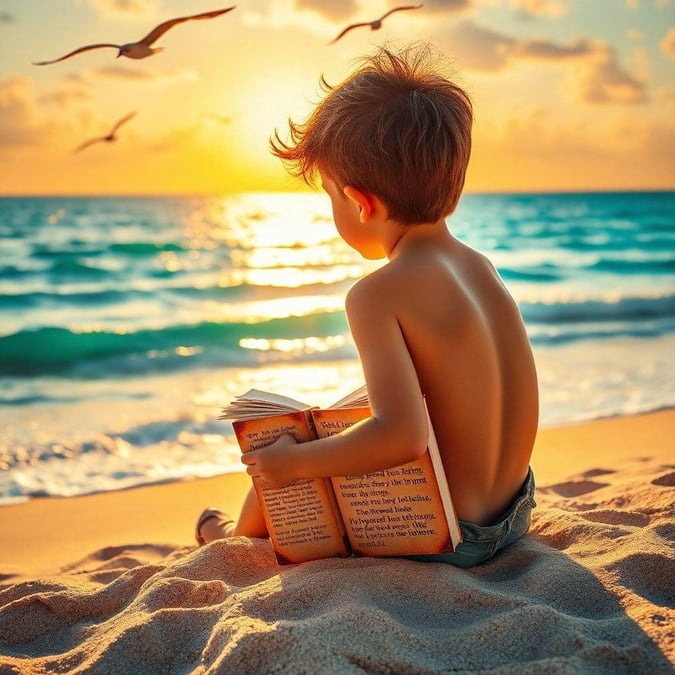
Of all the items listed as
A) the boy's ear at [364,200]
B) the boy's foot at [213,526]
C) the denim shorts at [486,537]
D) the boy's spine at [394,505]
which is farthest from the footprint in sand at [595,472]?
the boy's ear at [364,200]

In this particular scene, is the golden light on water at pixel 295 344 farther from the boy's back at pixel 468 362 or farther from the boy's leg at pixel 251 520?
the boy's back at pixel 468 362

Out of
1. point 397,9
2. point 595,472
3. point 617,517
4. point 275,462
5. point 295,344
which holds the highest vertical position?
point 397,9

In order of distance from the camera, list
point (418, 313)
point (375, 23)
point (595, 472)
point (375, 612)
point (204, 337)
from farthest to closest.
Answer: point (204, 337), point (595, 472), point (375, 23), point (418, 313), point (375, 612)

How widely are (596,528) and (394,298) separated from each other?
3.10 feet

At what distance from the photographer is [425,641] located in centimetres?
168

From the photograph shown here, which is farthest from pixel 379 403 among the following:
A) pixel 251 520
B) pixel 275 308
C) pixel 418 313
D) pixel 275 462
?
pixel 275 308

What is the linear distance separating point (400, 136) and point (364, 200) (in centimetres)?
17

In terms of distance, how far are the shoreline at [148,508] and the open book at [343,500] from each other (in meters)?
0.97

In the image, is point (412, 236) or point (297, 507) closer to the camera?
point (412, 236)

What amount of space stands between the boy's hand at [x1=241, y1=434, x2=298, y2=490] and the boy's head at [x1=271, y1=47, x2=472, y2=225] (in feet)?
1.95

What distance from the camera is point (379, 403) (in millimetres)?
1857

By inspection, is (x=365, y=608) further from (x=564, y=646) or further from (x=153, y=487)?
(x=153, y=487)

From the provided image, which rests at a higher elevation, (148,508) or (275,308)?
(275,308)

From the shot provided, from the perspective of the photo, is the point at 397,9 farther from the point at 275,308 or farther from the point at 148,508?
→ the point at 275,308
